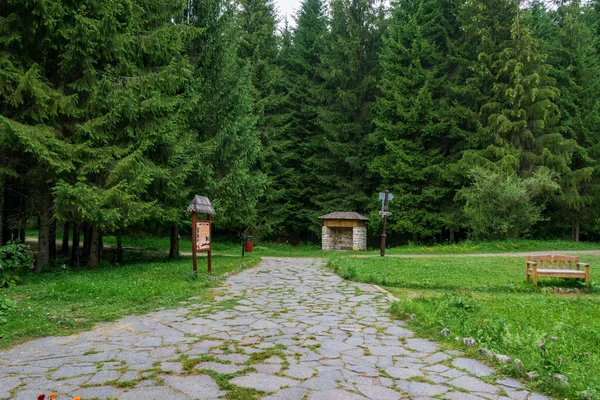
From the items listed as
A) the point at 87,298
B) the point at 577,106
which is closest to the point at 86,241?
the point at 87,298

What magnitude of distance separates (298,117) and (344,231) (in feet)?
34.5

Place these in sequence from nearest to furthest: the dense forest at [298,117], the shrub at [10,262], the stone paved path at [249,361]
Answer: the stone paved path at [249,361]
the shrub at [10,262]
the dense forest at [298,117]

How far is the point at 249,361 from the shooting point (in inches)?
146

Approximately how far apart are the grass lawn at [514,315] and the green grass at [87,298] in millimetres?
3769

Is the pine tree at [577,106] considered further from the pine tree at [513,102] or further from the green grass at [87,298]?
the green grass at [87,298]

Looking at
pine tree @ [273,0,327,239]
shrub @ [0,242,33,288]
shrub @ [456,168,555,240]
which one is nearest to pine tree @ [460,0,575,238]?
shrub @ [456,168,555,240]

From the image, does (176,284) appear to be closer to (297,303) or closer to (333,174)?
(297,303)

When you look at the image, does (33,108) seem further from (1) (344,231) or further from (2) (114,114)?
(1) (344,231)

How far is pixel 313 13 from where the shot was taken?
2953 centimetres

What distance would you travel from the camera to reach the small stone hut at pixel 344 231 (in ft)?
69.3

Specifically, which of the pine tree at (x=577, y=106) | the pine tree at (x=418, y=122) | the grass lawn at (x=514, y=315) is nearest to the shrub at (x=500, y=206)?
the pine tree at (x=418, y=122)

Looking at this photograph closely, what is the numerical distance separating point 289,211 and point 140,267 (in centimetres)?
1571

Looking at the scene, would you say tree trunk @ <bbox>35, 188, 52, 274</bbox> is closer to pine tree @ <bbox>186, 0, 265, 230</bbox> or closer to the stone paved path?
pine tree @ <bbox>186, 0, 265, 230</bbox>

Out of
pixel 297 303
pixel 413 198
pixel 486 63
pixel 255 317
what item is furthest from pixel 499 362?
pixel 486 63
